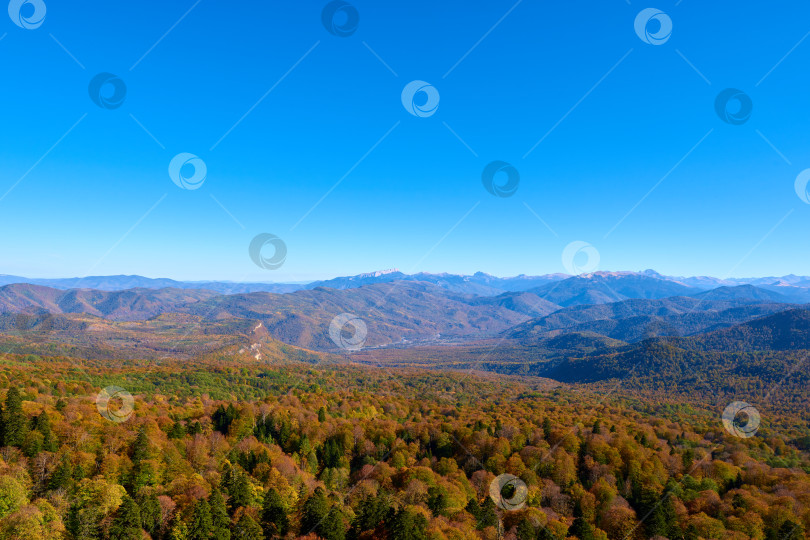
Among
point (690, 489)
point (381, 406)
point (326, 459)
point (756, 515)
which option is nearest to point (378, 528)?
point (326, 459)

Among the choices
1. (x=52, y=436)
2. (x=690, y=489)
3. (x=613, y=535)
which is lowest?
(x=613, y=535)

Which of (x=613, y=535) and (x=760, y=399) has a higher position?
(x=760, y=399)

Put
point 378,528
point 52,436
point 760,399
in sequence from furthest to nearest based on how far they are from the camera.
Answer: point 760,399
point 52,436
point 378,528

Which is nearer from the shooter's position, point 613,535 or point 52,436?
point 52,436

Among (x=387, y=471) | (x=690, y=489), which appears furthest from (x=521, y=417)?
(x=387, y=471)

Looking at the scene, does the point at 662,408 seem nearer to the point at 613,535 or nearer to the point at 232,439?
the point at 613,535

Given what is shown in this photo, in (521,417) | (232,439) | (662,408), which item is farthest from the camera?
(662,408)

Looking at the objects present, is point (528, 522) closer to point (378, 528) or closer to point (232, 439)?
point (378, 528)
